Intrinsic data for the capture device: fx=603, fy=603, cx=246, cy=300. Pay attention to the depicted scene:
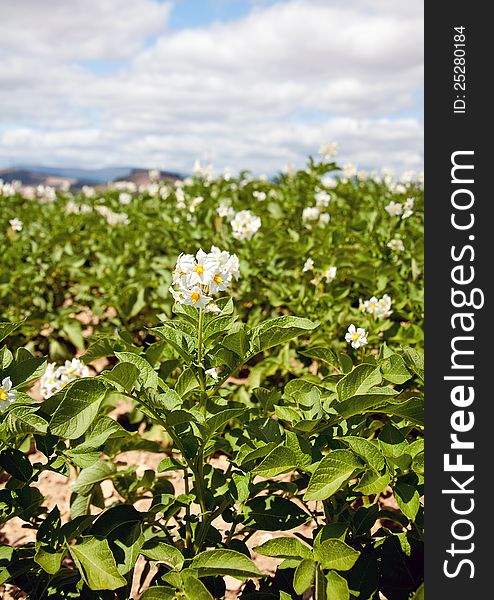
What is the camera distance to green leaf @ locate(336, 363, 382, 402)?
148cm

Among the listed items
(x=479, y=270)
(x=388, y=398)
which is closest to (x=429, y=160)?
(x=479, y=270)

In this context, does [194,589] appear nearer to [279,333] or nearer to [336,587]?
[336,587]

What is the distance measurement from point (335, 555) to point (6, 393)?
90 centimetres

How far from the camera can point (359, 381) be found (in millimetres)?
1496

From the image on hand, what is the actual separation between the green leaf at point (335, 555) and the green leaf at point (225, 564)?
144 millimetres

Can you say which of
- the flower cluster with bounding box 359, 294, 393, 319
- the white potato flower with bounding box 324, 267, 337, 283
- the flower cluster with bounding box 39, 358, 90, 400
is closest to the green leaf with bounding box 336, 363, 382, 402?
the flower cluster with bounding box 39, 358, 90, 400

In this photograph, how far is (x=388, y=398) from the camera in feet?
4.45

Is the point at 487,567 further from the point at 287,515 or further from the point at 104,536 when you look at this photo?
the point at 104,536

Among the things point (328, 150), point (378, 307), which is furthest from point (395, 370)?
point (328, 150)

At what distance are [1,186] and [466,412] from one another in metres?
7.18

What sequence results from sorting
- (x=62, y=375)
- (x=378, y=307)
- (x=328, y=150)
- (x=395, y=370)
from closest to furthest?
1. (x=395, y=370)
2. (x=62, y=375)
3. (x=378, y=307)
4. (x=328, y=150)

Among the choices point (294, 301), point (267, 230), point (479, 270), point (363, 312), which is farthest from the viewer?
point (267, 230)

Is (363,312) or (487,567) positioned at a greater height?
(363,312)

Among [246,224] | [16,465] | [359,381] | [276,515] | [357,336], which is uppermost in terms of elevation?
[246,224]
